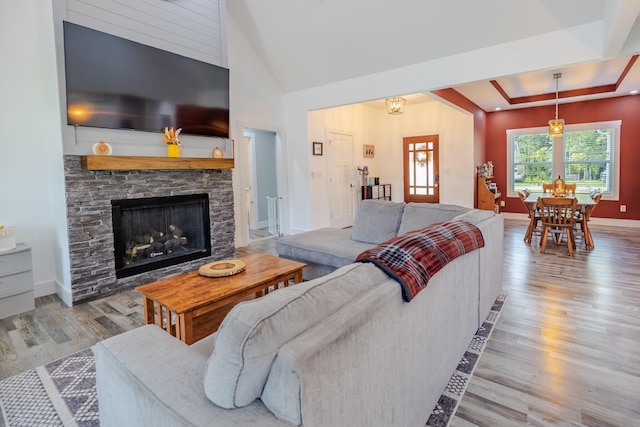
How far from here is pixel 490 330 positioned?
2590 millimetres

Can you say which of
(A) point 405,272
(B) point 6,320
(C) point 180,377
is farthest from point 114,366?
(B) point 6,320

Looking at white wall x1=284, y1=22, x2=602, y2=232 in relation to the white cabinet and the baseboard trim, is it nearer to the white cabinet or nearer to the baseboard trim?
the baseboard trim

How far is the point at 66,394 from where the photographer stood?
1.96 m

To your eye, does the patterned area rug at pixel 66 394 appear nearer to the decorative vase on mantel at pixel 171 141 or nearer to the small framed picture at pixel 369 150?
the decorative vase on mantel at pixel 171 141

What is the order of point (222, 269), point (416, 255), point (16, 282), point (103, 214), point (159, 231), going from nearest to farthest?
point (416, 255) → point (222, 269) → point (16, 282) → point (103, 214) → point (159, 231)

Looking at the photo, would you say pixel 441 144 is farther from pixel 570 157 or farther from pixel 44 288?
pixel 44 288

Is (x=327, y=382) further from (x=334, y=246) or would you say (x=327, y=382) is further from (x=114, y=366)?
(x=334, y=246)

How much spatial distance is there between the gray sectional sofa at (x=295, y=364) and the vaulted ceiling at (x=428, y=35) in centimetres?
298

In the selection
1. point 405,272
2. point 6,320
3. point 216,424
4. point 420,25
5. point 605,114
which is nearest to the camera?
point 216,424

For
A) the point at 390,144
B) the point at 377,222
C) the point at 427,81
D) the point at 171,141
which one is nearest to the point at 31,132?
the point at 171,141

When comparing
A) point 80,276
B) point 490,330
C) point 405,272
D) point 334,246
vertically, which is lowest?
point 490,330

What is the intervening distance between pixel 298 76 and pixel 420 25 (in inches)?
91.0

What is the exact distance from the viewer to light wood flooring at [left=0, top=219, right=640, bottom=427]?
69.8 inches

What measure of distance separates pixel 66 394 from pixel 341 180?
235 inches
